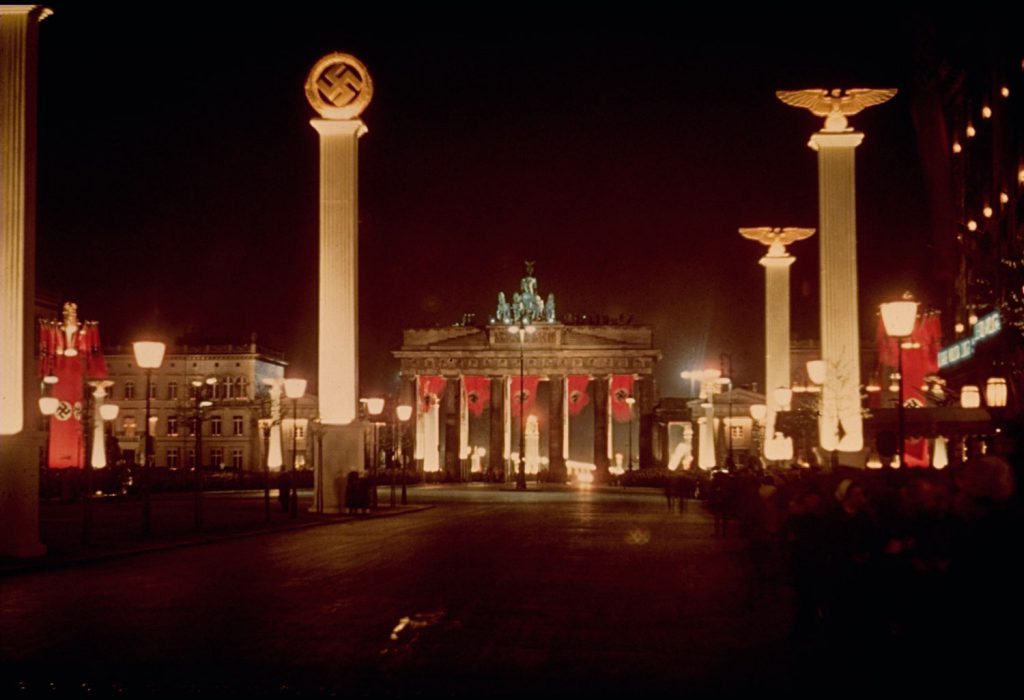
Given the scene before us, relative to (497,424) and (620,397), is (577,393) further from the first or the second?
(497,424)

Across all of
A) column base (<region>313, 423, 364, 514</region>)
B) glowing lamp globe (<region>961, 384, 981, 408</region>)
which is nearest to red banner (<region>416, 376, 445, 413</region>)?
column base (<region>313, 423, 364, 514</region>)

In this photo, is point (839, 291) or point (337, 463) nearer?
point (839, 291)

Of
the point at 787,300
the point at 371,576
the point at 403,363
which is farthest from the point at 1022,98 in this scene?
the point at 403,363

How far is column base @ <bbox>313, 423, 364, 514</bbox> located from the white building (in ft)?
243

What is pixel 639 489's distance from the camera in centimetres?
Result: 7100

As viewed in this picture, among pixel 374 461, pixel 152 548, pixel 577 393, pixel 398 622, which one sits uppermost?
pixel 577 393

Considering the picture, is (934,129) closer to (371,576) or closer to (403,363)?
(371,576)

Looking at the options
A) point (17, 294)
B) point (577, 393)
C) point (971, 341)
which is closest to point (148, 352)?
point (17, 294)

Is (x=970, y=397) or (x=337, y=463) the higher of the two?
(x=970, y=397)

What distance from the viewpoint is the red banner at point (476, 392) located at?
10838cm

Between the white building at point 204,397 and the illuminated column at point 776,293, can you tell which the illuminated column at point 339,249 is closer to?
the illuminated column at point 776,293

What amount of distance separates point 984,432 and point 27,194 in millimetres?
22753

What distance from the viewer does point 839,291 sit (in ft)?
100

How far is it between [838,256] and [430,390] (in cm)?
7779
